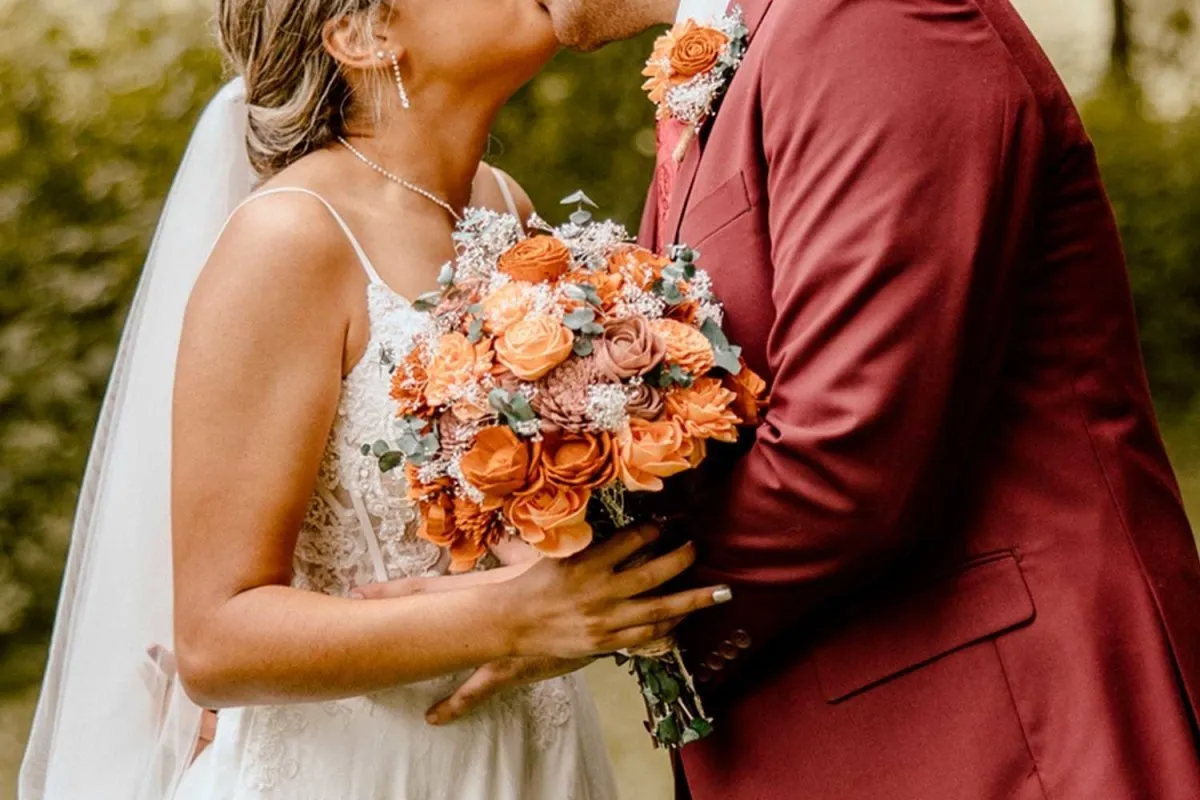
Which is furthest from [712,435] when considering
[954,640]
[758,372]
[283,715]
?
[283,715]

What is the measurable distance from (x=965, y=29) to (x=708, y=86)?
38cm

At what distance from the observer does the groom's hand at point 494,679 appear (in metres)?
2.04

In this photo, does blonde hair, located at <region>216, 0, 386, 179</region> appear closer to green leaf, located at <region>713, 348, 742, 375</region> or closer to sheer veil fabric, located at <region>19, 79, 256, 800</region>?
sheer veil fabric, located at <region>19, 79, 256, 800</region>

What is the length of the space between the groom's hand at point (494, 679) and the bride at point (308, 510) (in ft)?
0.04

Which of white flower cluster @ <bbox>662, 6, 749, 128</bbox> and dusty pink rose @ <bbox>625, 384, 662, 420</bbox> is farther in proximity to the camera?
white flower cluster @ <bbox>662, 6, 749, 128</bbox>

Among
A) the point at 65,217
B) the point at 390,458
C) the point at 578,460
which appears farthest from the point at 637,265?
the point at 65,217

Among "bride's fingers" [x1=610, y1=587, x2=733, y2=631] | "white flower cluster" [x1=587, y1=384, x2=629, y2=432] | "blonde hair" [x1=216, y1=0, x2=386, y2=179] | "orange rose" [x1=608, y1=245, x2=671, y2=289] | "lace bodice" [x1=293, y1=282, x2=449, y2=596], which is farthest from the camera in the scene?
"blonde hair" [x1=216, y1=0, x2=386, y2=179]

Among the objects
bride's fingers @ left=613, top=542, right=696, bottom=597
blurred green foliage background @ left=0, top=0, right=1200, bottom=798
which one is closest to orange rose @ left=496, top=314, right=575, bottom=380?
bride's fingers @ left=613, top=542, right=696, bottom=597

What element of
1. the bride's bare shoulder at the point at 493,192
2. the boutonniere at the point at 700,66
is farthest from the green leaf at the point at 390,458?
the bride's bare shoulder at the point at 493,192

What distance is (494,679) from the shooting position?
211 centimetres

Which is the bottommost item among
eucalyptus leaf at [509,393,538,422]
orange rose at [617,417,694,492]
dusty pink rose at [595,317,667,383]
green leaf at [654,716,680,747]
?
green leaf at [654,716,680,747]

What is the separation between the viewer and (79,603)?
2.48m

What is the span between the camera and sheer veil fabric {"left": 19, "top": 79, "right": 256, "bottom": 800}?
7.93 ft

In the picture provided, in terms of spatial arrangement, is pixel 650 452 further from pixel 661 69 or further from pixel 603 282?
pixel 661 69
